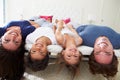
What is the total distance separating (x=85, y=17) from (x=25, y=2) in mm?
1015

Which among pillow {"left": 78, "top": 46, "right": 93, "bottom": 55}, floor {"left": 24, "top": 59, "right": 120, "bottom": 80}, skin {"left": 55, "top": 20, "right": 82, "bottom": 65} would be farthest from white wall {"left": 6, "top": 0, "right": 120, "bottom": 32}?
pillow {"left": 78, "top": 46, "right": 93, "bottom": 55}

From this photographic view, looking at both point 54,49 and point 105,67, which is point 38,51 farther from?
point 105,67

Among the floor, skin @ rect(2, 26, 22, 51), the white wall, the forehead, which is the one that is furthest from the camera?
the white wall

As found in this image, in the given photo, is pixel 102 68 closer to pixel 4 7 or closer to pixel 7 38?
pixel 7 38

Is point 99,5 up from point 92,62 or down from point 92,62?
up

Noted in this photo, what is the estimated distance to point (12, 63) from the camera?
1.62 m

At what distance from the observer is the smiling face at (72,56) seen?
4.83ft

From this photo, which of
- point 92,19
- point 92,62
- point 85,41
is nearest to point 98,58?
point 92,62

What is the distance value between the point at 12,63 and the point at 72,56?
0.50m

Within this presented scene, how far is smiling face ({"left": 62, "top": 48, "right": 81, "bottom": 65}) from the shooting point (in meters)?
1.47

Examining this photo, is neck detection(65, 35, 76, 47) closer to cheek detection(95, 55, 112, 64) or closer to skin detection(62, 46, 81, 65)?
skin detection(62, 46, 81, 65)

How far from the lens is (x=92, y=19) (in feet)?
10.7

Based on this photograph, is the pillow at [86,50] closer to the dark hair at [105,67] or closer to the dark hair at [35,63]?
the dark hair at [105,67]

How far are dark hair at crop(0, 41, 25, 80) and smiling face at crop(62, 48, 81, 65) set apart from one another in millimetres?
407
